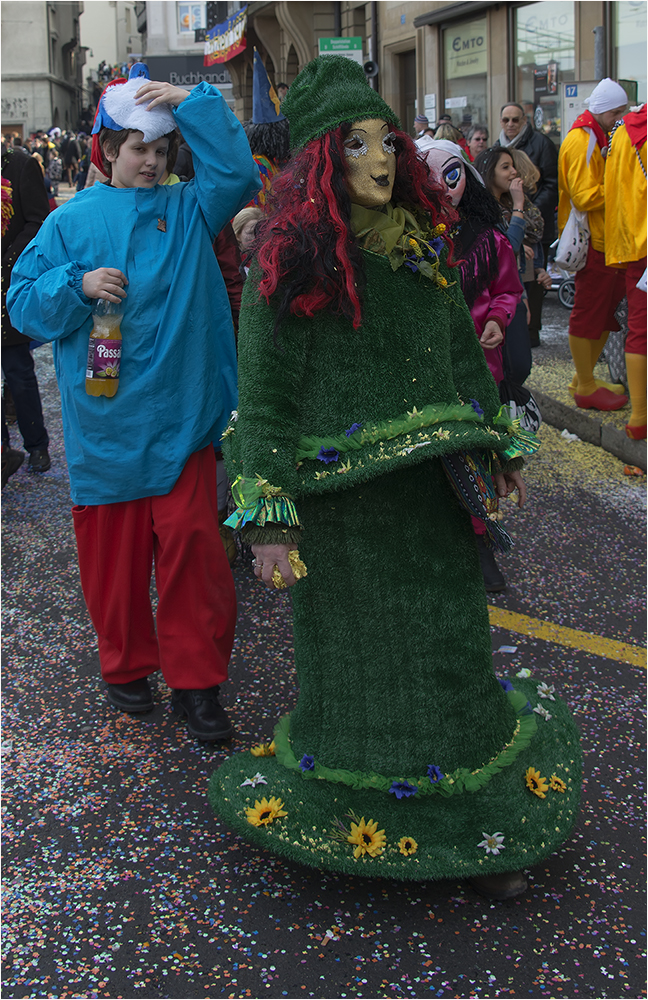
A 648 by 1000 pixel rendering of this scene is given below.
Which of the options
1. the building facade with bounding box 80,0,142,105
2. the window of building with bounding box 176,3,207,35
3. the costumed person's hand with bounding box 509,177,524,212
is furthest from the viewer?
the building facade with bounding box 80,0,142,105

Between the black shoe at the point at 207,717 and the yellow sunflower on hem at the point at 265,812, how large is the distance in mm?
774

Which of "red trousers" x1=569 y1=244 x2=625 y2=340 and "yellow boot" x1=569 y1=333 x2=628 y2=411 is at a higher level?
"red trousers" x1=569 y1=244 x2=625 y2=340

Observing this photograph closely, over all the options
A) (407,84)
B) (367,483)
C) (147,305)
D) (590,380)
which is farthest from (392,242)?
(407,84)

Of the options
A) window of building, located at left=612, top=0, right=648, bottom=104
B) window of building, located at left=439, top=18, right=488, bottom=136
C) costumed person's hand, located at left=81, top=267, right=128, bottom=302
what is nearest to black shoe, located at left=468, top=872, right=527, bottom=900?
costumed person's hand, located at left=81, top=267, right=128, bottom=302

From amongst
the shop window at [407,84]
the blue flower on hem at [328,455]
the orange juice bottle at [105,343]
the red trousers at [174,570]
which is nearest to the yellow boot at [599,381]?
the red trousers at [174,570]

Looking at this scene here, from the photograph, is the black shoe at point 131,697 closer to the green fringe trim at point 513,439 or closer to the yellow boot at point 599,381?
the green fringe trim at point 513,439

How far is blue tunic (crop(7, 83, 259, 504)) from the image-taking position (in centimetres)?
292

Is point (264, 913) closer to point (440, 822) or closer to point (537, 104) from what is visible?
point (440, 822)

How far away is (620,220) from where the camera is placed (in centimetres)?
584

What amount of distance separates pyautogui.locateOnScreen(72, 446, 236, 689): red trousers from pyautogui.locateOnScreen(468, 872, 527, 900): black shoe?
113cm

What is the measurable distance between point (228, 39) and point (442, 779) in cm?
2923

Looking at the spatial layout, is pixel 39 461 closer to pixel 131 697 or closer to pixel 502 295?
pixel 131 697

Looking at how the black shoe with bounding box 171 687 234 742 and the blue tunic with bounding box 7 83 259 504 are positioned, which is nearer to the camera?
the blue tunic with bounding box 7 83 259 504

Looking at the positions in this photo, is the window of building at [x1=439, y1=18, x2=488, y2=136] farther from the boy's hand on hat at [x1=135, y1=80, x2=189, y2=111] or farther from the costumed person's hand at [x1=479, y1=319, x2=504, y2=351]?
the boy's hand on hat at [x1=135, y1=80, x2=189, y2=111]
